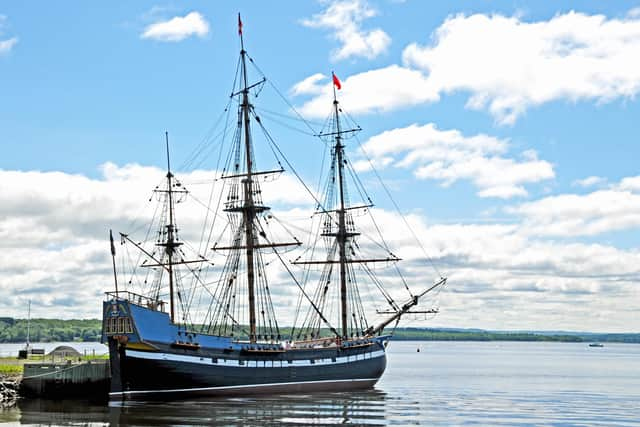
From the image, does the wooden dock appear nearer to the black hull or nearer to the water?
the water

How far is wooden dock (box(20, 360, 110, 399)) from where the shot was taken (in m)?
55.4

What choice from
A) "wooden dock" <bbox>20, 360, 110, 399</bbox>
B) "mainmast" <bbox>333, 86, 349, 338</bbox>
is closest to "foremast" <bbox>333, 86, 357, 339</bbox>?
"mainmast" <bbox>333, 86, 349, 338</bbox>

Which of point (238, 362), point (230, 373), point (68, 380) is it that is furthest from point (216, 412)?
point (68, 380)

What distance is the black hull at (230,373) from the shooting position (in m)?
51.9

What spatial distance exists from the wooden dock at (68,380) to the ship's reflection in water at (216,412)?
1279mm

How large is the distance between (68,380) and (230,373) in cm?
1145

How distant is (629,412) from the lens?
5219 cm

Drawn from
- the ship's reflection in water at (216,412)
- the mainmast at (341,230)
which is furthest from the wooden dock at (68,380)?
the mainmast at (341,230)

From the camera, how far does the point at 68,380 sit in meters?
55.5

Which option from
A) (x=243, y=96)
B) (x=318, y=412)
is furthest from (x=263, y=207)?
(x=318, y=412)

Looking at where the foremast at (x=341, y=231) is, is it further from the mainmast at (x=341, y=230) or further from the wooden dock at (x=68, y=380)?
the wooden dock at (x=68, y=380)

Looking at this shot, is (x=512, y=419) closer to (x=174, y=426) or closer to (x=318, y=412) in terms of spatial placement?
(x=318, y=412)

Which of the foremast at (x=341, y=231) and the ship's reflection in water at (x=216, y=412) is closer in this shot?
the ship's reflection in water at (x=216, y=412)

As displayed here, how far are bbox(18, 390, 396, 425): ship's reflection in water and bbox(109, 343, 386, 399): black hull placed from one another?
1.18 meters
